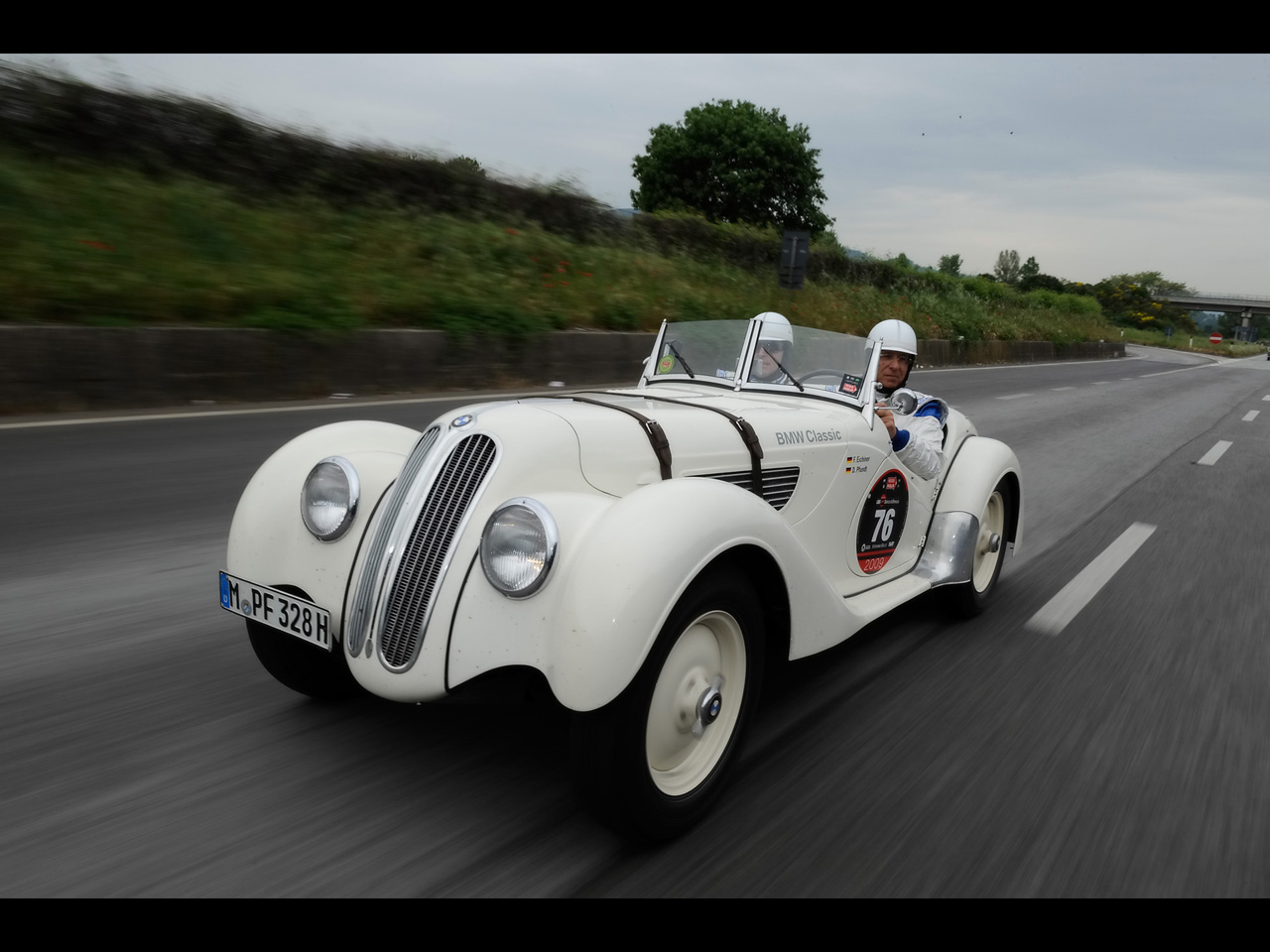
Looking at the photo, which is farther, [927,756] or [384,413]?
[384,413]

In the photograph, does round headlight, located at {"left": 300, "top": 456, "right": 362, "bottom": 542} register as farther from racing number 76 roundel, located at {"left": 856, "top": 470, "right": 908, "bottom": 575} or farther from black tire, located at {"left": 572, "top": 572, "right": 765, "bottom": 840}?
racing number 76 roundel, located at {"left": 856, "top": 470, "right": 908, "bottom": 575}

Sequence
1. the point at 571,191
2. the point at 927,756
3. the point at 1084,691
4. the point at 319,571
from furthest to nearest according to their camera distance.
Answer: the point at 571,191
the point at 1084,691
the point at 927,756
the point at 319,571

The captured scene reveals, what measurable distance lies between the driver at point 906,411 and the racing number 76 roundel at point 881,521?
0.12m

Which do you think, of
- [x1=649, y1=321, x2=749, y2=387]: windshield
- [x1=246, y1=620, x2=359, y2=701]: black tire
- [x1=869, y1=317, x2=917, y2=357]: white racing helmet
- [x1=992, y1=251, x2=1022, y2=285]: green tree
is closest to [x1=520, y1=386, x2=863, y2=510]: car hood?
[x1=649, y1=321, x2=749, y2=387]: windshield

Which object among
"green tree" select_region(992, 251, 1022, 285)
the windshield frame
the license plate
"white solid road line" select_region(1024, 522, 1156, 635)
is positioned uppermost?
"green tree" select_region(992, 251, 1022, 285)

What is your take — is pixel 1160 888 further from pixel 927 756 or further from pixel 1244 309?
pixel 1244 309

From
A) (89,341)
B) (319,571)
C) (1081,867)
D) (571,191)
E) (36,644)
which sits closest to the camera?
(1081,867)

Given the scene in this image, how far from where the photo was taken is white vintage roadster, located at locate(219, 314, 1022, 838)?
2.24 m

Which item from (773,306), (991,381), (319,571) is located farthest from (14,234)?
(991,381)

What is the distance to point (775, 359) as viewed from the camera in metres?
4.02

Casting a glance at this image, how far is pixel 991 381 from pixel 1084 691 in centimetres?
1867

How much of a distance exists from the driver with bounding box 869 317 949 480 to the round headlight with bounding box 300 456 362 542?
222 cm

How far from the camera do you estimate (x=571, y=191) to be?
18547mm

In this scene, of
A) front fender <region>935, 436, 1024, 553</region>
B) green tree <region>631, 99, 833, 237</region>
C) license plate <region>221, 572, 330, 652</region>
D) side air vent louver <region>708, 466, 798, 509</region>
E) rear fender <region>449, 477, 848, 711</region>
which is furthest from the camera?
green tree <region>631, 99, 833, 237</region>
